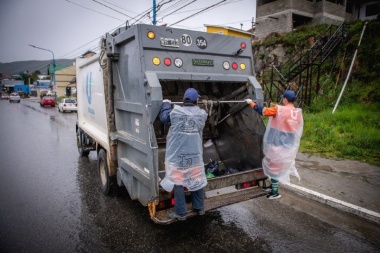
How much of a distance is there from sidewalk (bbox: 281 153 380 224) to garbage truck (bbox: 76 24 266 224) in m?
1.36

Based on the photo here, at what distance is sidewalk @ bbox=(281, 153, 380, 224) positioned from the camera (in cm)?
427

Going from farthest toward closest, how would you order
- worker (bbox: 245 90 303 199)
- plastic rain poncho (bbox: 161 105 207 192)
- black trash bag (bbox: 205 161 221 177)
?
black trash bag (bbox: 205 161 221 177)
worker (bbox: 245 90 303 199)
plastic rain poncho (bbox: 161 105 207 192)

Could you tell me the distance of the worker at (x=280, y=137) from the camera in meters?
3.81

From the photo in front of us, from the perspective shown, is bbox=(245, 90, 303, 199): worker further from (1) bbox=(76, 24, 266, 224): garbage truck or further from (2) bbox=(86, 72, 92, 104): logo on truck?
(2) bbox=(86, 72, 92, 104): logo on truck

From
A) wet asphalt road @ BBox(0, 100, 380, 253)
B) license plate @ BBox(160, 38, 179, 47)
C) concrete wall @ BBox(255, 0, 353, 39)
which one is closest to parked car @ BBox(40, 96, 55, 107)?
concrete wall @ BBox(255, 0, 353, 39)

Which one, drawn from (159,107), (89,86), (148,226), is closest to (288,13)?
(89,86)

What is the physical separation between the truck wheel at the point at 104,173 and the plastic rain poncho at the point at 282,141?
274 cm

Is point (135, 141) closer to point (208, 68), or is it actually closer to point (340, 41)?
point (208, 68)

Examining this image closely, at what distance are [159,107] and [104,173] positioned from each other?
2.32 metres

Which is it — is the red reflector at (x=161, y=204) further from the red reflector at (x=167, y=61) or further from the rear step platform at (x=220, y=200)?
the red reflector at (x=167, y=61)

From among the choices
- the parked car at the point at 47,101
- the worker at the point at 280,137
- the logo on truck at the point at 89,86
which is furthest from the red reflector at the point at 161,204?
the parked car at the point at 47,101

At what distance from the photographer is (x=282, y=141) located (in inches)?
151

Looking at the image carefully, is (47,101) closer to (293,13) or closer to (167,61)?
(293,13)

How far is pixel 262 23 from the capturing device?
2367cm
